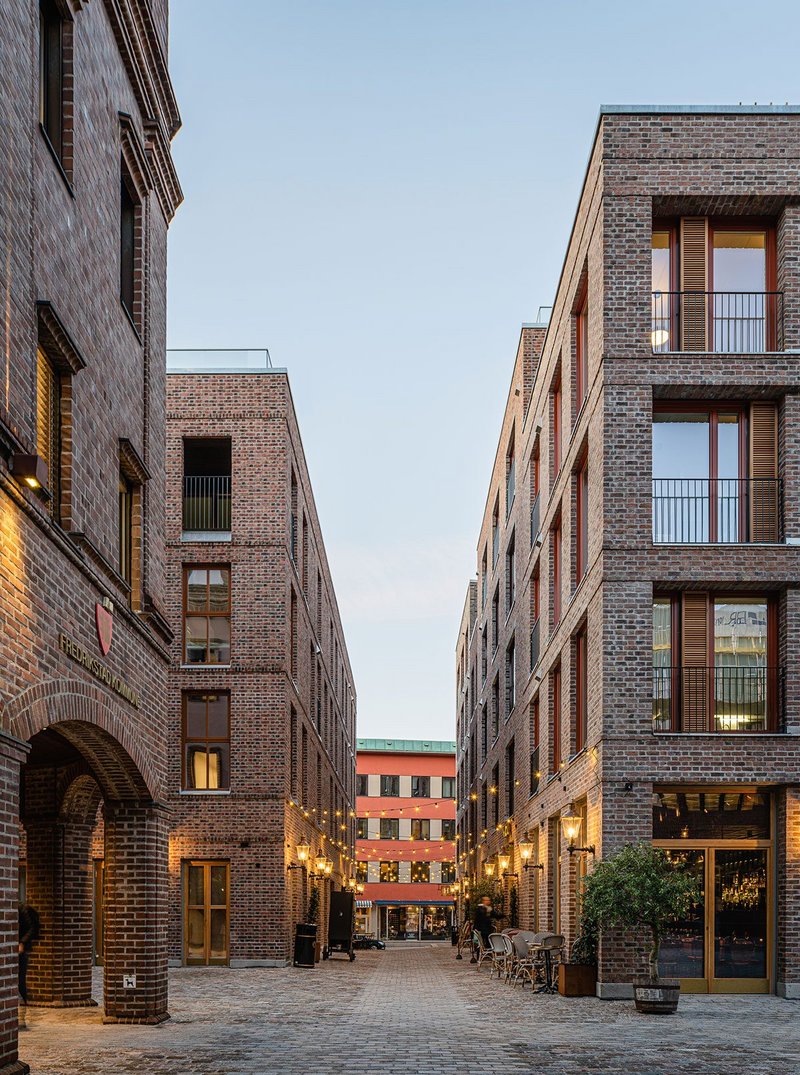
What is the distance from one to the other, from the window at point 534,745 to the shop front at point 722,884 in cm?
976

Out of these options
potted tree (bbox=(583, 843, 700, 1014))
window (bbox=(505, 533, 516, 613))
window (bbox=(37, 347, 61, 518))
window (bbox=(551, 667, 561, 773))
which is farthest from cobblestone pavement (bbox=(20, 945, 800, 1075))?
window (bbox=(505, 533, 516, 613))

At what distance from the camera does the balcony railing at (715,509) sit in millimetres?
20812

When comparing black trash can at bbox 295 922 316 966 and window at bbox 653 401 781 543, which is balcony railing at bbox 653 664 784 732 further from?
black trash can at bbox 295 922 316 966

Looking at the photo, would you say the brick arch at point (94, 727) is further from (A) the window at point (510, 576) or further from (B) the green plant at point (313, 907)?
(A) the window at point (510, 576)

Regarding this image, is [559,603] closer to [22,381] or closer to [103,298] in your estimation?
[103,298]

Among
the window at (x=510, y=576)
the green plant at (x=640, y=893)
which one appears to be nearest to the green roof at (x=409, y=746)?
the window at (x=510, y=576)

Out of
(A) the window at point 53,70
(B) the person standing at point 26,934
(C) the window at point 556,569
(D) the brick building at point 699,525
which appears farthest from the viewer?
(C) the window at point 556,569

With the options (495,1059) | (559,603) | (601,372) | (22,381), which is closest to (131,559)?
(22,381)

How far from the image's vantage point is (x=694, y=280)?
21.4 meters

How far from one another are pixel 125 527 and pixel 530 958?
39.4 ft

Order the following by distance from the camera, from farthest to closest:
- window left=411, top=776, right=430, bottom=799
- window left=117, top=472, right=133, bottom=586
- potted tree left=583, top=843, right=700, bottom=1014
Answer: window left=411, top=776, right=430, bottom=799 < potted tree left=583, top=843, right=700, bottom=1014 < window left=117, top=472, right=133, bottom=586

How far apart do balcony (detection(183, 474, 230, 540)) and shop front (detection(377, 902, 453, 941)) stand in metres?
48.9

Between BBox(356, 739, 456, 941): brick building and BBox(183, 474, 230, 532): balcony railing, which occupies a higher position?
BBox(183, 474, 230, 532): balcony railing

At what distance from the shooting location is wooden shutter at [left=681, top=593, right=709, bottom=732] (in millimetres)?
20562
